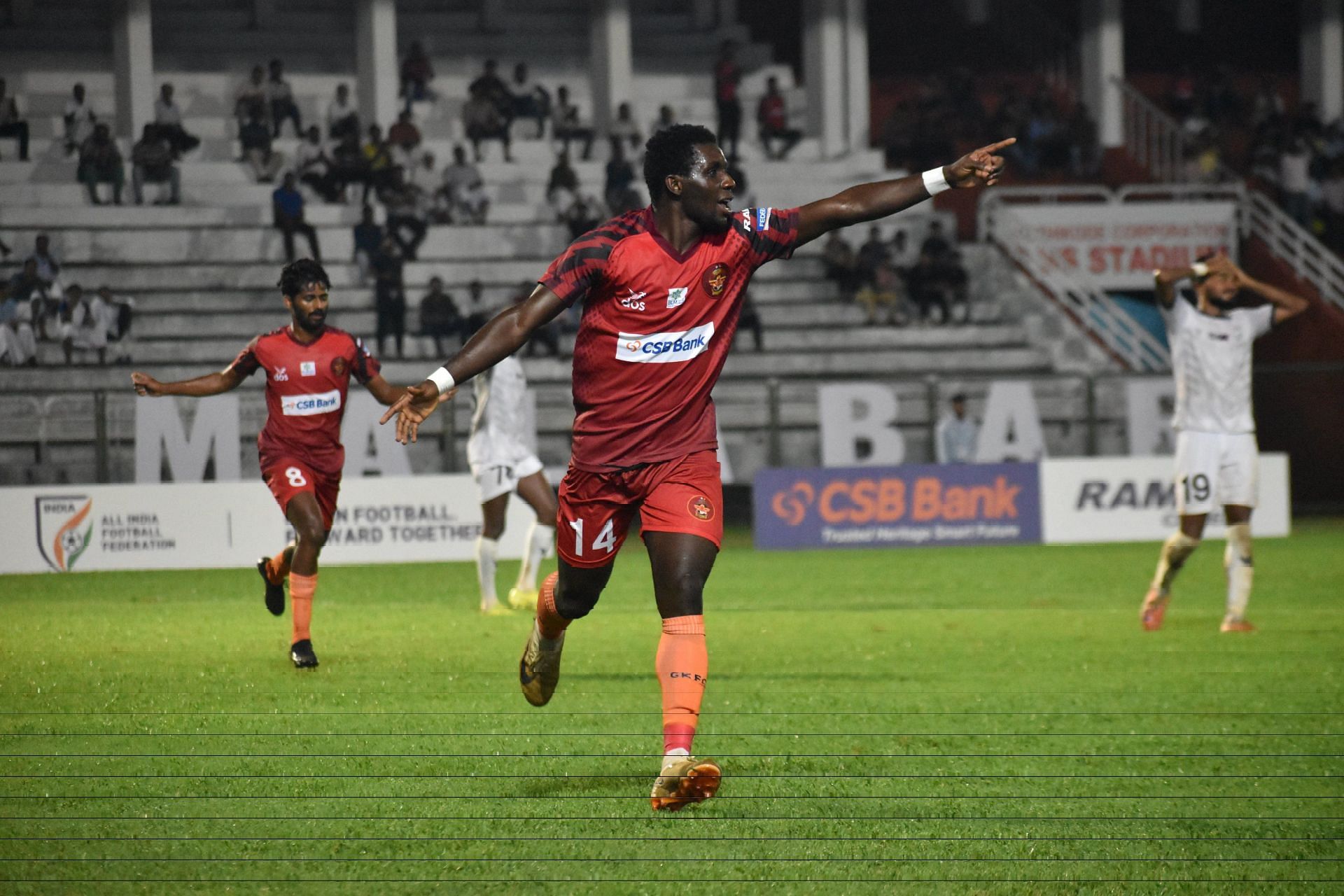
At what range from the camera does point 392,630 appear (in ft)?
40.5

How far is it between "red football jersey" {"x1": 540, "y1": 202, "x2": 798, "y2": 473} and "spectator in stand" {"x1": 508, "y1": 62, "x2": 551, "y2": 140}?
24838 mm

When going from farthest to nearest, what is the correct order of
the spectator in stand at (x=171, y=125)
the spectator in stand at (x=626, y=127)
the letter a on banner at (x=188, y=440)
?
the spectator in stand at (x=626, y=127), the spectator in stand at (x=171, y=125), the letter a on banner at (x=188, y=440)

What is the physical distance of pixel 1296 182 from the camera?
30844 millimetres

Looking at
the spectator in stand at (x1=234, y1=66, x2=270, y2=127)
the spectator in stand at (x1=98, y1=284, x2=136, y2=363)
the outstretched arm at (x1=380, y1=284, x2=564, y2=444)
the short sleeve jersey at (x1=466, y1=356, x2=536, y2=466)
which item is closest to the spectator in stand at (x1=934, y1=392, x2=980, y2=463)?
the short sleeve jersey at (x1=466, y1=356, x2=536, y2=466)

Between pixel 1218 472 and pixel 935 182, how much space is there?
6.48 meters

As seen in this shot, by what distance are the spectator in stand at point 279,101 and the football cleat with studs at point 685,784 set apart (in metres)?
24.3

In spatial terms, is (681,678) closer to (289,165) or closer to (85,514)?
(85,514)

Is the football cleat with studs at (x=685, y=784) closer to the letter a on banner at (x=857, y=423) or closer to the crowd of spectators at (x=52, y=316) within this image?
the letter a on banner at (x=857, y=423)

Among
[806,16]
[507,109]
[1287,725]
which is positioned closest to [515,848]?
[1287,725]

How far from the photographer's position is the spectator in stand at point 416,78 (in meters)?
30.2

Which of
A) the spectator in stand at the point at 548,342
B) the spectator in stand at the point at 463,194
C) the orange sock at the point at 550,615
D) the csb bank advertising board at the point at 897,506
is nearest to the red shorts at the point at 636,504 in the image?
the orange sock at the point at 550,615

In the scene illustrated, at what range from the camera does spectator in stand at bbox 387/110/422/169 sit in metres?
→ 28.2

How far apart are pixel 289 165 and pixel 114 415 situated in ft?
28.9

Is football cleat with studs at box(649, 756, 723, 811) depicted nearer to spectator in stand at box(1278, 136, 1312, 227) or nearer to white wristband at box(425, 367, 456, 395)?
white wristband at box(425, 367, 456, 395)
